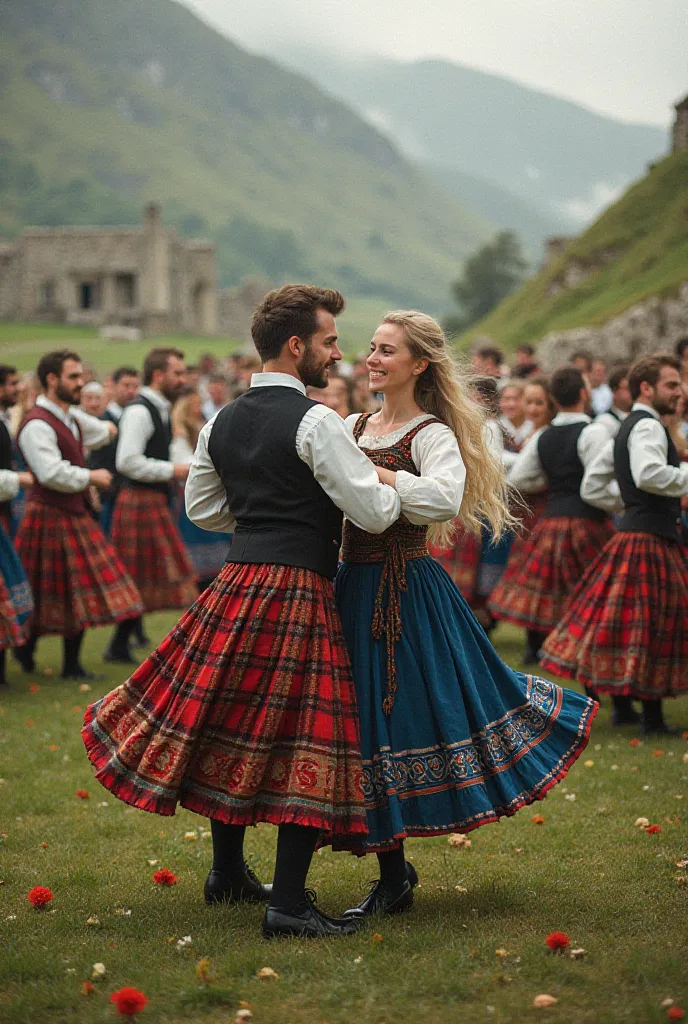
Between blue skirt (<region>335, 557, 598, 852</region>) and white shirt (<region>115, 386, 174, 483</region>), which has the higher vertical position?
white shirt (<region>115, 386, 174, 483</region>)

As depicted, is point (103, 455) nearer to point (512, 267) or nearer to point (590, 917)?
point (590, 917)

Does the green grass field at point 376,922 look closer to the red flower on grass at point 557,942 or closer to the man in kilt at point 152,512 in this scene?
the red flower on grass at point 557,942

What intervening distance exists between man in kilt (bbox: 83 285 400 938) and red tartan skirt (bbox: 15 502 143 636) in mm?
4198

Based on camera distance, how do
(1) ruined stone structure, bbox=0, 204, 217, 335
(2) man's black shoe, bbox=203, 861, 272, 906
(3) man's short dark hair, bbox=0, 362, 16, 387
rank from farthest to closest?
(1) ruined stone structure, bbox=0, 204, 217, 335 < (3) man's short dark hair, bbox=0, 362, 16, 387 < (2) man's black shoe, bbox=203, 861, 272, 906

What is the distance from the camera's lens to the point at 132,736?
382 centimetres

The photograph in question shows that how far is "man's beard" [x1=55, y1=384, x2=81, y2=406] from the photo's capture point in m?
7.86

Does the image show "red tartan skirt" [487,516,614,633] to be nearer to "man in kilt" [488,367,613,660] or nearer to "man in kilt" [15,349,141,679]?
"man in kilt" [488,367,613,660]

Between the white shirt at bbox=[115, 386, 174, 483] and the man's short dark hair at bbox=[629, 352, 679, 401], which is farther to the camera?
the white shirt at bbox=[115, 386, 174, 483]

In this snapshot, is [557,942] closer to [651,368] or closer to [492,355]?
[651,368]

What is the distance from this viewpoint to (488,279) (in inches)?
2606

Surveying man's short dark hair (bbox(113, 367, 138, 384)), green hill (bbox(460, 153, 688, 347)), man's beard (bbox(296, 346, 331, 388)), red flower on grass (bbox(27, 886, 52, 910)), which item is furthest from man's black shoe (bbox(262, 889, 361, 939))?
green hill (bbox(460, 153, 688, 347))

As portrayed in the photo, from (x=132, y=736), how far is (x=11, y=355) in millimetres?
38550

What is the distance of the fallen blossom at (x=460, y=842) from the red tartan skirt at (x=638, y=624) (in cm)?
185

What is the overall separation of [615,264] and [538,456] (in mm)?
17434
